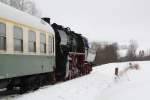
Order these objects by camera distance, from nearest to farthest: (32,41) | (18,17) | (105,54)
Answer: (18,17)
(32,41)
(105,54)

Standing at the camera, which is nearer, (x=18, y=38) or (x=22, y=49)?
(x=18, y=38)

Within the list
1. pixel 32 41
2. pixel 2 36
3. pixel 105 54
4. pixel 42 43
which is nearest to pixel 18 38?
pixel 2 36

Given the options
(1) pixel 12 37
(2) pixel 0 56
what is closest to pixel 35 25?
(1) pixel 12 37

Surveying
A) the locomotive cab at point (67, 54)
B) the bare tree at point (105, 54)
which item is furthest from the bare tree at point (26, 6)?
the locomotive cab at point (67, 54)

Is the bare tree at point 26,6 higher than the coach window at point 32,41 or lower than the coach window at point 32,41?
higher

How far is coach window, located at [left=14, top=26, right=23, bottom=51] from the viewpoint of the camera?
12.9 metres

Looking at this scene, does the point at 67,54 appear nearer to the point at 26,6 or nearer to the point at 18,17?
the point at 18,17

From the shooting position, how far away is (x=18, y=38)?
13.2 meters

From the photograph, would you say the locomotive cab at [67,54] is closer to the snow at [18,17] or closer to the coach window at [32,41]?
the snow at [18,17]

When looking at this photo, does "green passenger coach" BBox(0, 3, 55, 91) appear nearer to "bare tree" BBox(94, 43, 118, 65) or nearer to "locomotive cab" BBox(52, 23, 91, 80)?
"locomotive cab" BBox(52, 23, 91, 80)

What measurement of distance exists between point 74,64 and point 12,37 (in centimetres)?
1205

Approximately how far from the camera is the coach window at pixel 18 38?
12.9 meters

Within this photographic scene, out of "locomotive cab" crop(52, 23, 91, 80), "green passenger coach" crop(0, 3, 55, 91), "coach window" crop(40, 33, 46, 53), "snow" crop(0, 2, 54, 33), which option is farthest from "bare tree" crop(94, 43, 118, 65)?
"snow" crop(0, 2, 54, 33)

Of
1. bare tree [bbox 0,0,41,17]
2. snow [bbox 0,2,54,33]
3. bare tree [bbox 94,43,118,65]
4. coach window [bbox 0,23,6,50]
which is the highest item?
bare tree [bbox 0,0,41,17]
